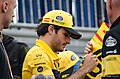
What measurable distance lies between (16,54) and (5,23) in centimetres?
156

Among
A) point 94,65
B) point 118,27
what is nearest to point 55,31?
point 94,65

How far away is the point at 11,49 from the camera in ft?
16.8

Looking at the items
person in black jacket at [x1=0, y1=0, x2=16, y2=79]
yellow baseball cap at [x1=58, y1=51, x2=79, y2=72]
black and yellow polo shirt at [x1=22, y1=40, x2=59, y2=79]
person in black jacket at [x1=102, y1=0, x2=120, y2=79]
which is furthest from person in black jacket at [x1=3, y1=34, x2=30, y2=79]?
person in black jacket at [x1=102, y1=0, x2=120, y2=79]

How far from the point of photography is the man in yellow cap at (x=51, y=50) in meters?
4.30

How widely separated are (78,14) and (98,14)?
1.54 ft

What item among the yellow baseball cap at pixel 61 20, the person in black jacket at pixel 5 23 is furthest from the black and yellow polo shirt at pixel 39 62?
the person in black jacket at pixel 5 23

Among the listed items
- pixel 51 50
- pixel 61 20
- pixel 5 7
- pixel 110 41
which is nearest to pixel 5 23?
pixel 5 7

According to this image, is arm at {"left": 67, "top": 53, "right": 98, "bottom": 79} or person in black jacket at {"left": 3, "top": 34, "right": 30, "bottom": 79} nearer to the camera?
arm at {"left": 67, "top": 53, "right": 98, "bottom": 79}

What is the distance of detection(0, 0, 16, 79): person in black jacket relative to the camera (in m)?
3.38

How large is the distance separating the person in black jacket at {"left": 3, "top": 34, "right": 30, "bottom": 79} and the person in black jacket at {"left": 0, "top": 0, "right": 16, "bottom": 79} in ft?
4.56

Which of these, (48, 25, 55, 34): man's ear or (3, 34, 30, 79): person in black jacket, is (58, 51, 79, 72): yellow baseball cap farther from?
(48, 25, 55, 34): man's ear

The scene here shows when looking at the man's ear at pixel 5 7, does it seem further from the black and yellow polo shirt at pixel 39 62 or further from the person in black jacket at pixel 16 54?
the person in black jacket at pixel 16 54

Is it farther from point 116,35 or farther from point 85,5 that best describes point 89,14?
point 116,35

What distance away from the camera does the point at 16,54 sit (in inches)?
199
